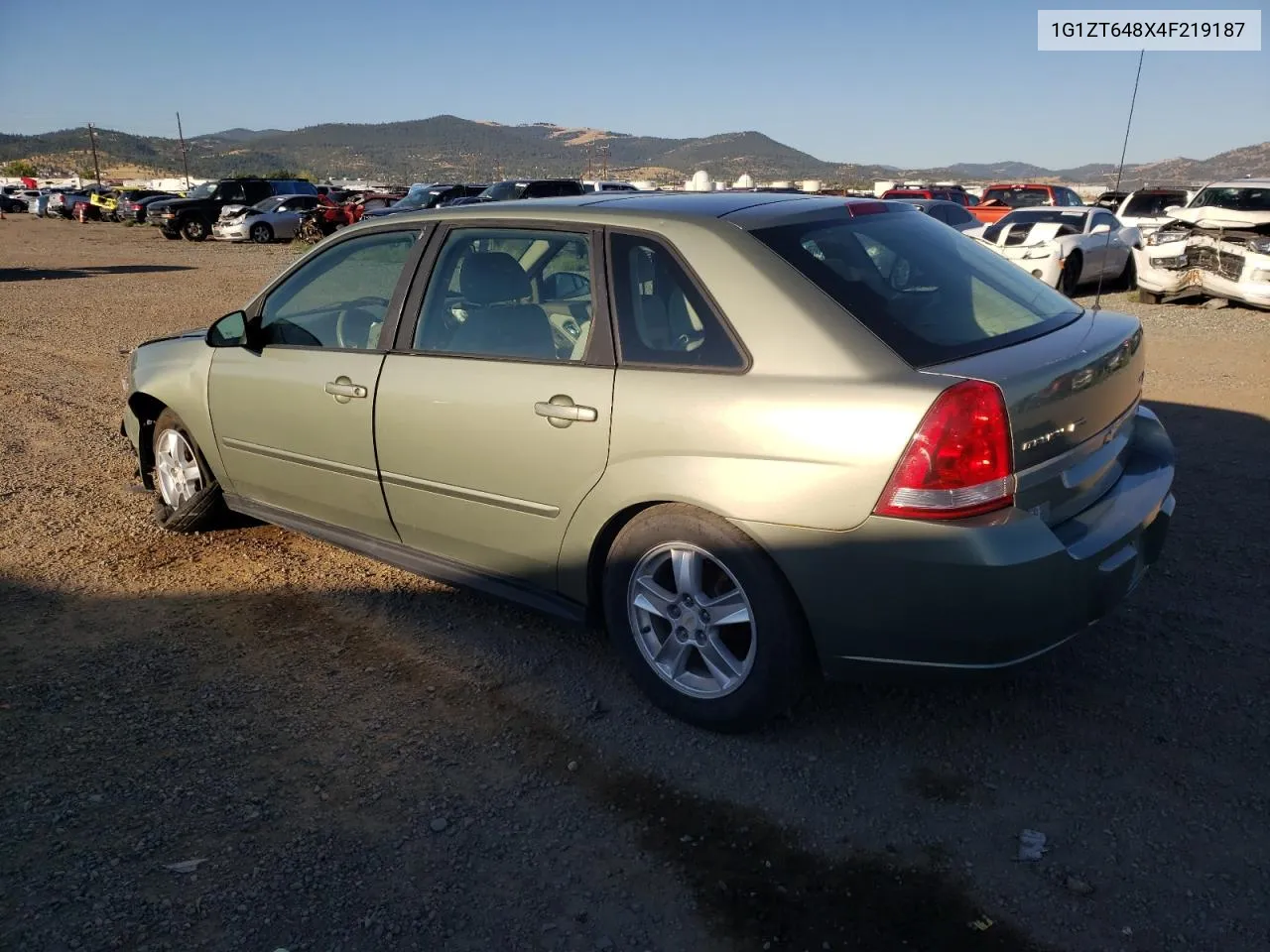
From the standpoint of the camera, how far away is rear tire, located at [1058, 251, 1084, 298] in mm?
14195

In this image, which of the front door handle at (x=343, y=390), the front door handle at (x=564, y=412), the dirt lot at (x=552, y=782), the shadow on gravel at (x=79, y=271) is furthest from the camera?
the shadow on gravel at (x=79, y=271)

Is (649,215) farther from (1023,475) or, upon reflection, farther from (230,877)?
(230,877)

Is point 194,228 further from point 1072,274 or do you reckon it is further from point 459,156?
point 459,156

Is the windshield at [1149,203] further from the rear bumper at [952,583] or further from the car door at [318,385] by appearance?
the rear bumper at [952,583]

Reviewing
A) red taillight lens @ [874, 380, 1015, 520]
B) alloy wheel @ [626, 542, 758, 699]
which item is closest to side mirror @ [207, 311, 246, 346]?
alloy wheel @ [626, 542, 758, 699]

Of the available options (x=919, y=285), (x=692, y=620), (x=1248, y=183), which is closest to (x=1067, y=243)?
(x=1248, y=183)

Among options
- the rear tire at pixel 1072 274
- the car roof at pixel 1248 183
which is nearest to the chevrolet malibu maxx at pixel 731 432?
the rear tire at pixel 1072 274

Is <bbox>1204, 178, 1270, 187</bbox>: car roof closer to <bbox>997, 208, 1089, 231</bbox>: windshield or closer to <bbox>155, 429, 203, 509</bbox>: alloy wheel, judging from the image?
<bbox>997, 208, 1089, 231</bbox>: windshield

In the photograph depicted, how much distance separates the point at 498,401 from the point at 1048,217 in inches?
593

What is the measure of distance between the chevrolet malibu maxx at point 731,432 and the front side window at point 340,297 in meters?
0.02

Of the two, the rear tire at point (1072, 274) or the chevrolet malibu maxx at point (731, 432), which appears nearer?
the chevrolet malibu maxx at point (731, 432)

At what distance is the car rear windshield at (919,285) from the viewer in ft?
9.70

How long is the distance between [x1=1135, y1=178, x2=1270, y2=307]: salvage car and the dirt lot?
9.73 metres

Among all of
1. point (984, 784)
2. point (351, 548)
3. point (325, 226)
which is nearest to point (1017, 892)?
point (984, 784)
